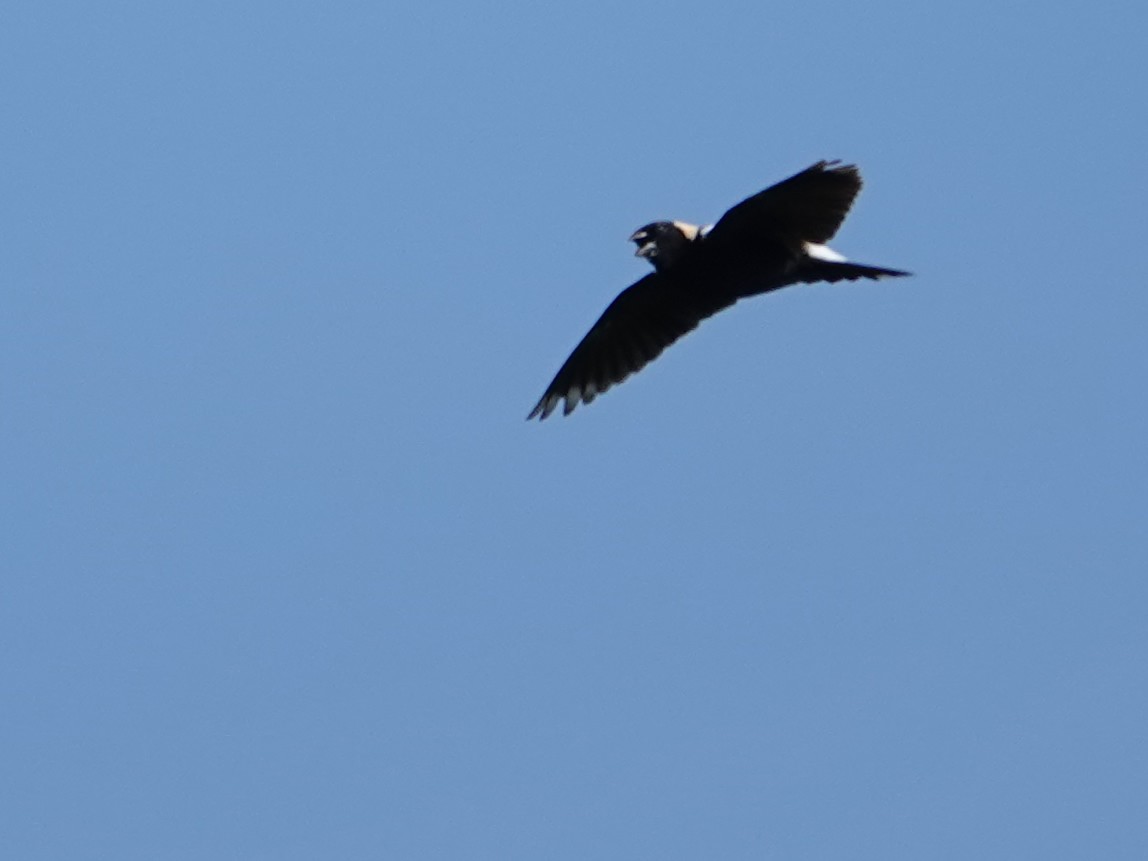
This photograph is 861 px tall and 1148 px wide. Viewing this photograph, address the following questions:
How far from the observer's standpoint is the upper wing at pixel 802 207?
1702 centimetres

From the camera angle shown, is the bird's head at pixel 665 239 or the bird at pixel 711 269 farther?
the bird's head at pixel 665 239

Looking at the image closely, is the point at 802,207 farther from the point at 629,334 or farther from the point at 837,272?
the point at 629,334

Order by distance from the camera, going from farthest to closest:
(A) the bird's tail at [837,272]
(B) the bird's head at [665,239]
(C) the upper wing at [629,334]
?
(C) the upper wing at [629,334], (B) the bird's head at [665,239], (A) the bird's tail at [837,272]

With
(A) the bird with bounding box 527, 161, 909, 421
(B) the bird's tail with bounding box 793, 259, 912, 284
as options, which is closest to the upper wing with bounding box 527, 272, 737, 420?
(A) the bird with bounding box 527, 161, 909, 421

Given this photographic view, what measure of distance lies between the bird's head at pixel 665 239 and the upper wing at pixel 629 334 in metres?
0.26

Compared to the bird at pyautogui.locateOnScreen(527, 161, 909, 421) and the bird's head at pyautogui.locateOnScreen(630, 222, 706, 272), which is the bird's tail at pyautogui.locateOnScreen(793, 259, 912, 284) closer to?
the bird at pyautogui.locateOnScreen(527, 161, 909, 421)

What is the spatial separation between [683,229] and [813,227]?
110cm

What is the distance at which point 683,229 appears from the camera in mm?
18062

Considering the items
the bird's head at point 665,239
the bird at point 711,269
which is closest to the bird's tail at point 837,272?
the bird at point 711,269

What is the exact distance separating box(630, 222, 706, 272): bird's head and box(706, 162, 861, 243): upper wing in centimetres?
57

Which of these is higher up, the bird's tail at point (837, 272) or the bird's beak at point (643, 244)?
the bird's beak at point (643, 244)

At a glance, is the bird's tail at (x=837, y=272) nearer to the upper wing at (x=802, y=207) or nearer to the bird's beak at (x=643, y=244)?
the upper wing at (x=802, y=207)

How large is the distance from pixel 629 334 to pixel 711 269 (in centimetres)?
111

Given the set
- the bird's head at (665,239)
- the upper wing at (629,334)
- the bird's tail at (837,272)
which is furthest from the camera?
the upper wing at (629,334)
